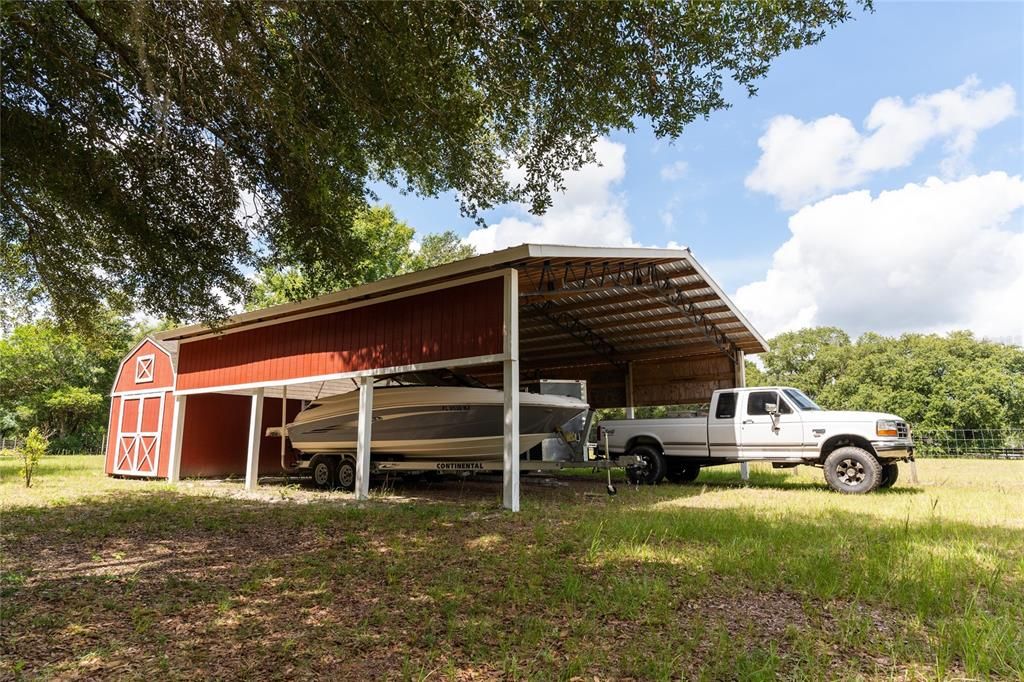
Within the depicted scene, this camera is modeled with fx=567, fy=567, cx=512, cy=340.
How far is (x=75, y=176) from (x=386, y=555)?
5.84m

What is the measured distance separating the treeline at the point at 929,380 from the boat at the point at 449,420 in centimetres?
3441

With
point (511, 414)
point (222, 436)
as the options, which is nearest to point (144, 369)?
point (222, 436)

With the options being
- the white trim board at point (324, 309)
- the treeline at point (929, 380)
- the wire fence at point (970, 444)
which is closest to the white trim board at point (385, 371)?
the white trim board at point (324, 309)

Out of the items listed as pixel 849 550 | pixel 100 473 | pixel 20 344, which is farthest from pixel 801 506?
pixel 20 344

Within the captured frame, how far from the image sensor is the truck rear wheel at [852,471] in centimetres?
982

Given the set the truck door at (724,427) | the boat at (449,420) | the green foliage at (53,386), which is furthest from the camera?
the green foliage at (53,386)

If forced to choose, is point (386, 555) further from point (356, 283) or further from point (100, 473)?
point (100, 473)

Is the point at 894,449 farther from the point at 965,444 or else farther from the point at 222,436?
the point at 965,444

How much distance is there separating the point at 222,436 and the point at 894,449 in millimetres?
16040

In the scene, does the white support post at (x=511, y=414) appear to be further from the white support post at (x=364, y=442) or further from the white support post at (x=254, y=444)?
the white support post at (x=254, y=444)

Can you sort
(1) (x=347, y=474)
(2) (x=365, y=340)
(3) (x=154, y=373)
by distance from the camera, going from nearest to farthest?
1. (2) (x=365, y=340)
2. (1) (x=347, y=474)
3. (3) (x=154, y=373)

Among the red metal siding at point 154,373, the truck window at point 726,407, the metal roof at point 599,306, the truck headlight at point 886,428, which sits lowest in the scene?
the truck headlight at point 886,428

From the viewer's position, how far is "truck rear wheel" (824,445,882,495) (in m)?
9.82

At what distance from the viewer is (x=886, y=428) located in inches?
385
